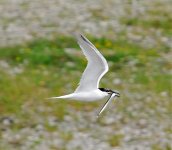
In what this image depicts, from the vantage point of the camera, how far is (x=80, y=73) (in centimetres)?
2289

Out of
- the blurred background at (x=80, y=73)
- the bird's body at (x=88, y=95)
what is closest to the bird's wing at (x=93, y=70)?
the bird's body at (x=88, y=95)

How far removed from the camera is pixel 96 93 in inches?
562

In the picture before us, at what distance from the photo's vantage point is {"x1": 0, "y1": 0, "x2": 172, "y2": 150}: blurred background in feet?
66.5

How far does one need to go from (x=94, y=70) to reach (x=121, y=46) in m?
10.6

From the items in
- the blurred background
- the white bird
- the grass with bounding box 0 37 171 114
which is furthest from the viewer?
the grass with bounding box 0 37 171 114

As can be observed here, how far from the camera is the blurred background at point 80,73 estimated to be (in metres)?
20.3

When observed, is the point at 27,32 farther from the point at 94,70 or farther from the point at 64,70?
the point at 94,70

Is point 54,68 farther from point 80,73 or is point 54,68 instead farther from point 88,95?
point 88,95

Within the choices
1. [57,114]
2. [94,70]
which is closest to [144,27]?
[57,114]

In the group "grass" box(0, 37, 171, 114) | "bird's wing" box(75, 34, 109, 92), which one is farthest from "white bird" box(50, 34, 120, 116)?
"grass" box(0, 37, 171, 114)

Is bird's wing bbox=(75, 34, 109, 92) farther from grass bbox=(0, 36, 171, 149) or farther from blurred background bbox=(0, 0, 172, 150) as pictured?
grass bbox=(0, 36, 171, 149)

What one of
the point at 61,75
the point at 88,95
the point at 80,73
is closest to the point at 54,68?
the point at 61,75

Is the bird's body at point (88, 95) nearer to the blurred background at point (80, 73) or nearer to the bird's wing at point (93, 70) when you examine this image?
the bird's wing at point (93, 70)

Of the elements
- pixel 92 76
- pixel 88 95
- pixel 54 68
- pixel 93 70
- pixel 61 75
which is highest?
pixel 93 70
